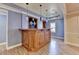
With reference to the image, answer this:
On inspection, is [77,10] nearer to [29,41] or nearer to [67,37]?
[67,37]

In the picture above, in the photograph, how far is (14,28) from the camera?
14.5 feet

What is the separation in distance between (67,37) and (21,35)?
217 centimetres

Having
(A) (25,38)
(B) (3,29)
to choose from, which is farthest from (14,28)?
(A) (25,38)

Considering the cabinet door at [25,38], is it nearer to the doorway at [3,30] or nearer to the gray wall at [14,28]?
the gray wall at [14,28]

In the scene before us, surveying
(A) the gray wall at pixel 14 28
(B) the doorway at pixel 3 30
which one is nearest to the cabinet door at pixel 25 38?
(A) the gray wall at pixel 14 28

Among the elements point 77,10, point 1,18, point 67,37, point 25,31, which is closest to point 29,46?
point 25,31

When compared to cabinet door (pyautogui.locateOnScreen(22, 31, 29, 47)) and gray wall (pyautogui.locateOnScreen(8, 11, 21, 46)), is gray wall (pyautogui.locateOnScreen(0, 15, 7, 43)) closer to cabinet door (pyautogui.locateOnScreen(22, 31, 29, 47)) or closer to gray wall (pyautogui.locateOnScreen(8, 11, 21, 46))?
gray wall (pyautogui.locateOnScreen(8, 11, 21, 46))

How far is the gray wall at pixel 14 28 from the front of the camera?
416 centimetres

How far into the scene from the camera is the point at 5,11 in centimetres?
388

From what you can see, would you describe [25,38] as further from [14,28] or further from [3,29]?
[3,29]

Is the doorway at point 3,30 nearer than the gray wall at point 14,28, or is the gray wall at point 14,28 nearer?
the doorway at point 3,30

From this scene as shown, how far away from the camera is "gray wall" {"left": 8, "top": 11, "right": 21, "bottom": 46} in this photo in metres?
4.16

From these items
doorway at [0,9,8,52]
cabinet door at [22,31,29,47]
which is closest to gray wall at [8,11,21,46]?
doorway at [0,9,8,52]
